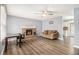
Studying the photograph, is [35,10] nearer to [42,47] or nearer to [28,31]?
[28,31]

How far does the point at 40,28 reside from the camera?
3477 millimetres

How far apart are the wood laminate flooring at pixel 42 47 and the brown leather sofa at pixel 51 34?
0.15 metres

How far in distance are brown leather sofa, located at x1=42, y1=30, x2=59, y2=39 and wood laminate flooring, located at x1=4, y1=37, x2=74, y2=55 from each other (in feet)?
0.49

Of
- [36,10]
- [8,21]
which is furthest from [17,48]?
[36,10]

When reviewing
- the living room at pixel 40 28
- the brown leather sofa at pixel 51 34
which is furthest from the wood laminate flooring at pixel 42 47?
the brown leather sofa at pixel 51 34

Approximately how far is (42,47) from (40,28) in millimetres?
642

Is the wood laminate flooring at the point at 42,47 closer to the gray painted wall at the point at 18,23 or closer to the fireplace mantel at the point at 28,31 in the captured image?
the fireplace mantel at the point at 28,31

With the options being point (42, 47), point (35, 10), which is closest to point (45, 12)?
point (35, 10)

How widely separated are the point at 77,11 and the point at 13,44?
2392mm

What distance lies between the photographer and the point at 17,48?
334cm

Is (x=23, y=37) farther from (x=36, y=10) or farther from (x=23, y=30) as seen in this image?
(x=36, y=10)
